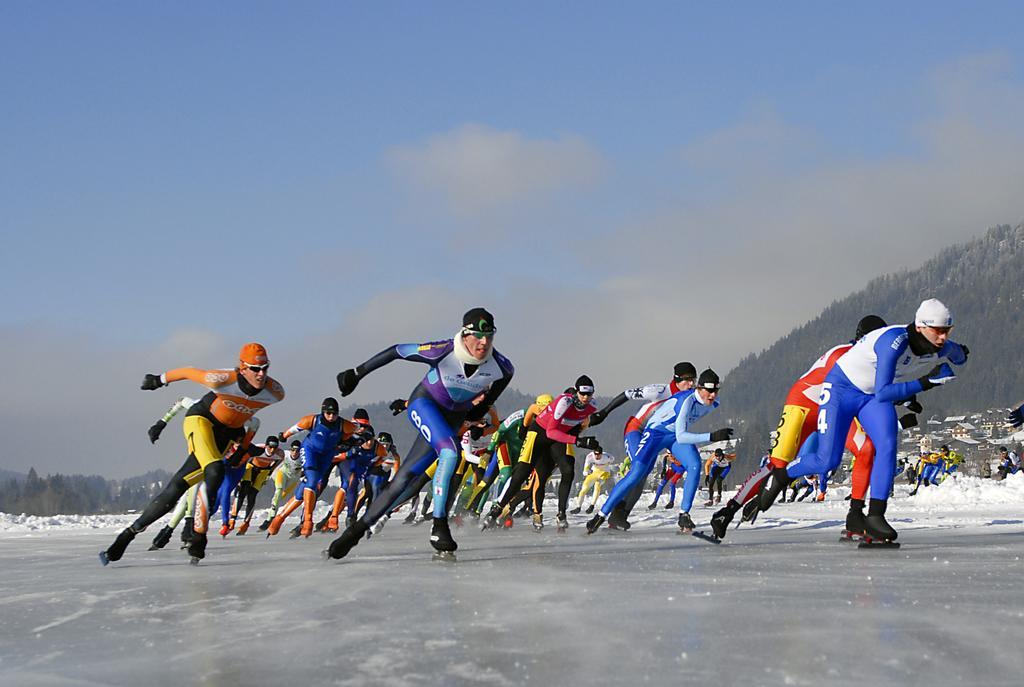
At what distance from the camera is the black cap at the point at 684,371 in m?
11.5

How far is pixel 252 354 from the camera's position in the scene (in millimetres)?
8672

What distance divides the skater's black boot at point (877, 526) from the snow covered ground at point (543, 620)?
0.14m

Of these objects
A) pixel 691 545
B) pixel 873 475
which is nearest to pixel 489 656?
pixel 873 475

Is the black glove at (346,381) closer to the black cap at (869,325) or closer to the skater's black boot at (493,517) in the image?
the black cap at (869,325)

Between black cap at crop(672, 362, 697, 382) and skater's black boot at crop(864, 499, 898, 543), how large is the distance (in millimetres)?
4128

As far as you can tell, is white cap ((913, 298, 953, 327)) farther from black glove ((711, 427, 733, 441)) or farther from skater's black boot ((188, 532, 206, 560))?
skater's black boot ((188, 532, 206, 560))

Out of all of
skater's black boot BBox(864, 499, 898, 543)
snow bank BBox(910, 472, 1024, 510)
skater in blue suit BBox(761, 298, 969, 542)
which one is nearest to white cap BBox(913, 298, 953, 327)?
skater in blue suit BBox(761, 298, 969, 542)

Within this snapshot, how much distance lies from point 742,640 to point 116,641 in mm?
2363

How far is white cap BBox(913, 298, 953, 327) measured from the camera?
745 cm

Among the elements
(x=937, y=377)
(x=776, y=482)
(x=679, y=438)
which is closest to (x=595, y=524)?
(x=679, y=438)

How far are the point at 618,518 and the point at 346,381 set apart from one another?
5.76 meters

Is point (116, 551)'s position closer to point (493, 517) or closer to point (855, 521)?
point (855, 521)

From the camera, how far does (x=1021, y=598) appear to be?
432 centimetres

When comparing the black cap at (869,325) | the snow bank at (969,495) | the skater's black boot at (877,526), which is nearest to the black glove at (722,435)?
the black cap at (869,325)
